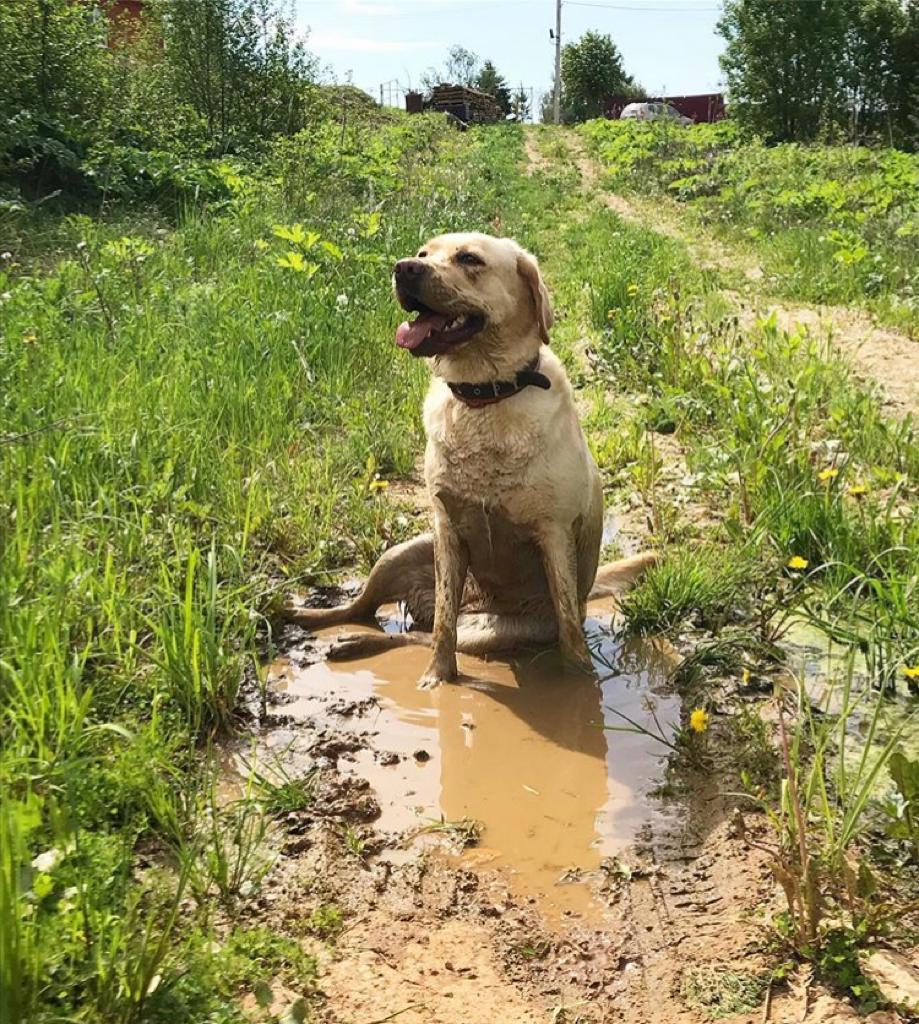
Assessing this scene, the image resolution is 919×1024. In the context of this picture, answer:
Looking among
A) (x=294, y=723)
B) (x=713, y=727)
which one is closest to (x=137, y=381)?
(x=294, y=723)

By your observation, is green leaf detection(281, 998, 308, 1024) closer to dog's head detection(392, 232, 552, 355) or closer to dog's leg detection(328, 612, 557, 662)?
dog's leg detection(328, 612, 557, 662)

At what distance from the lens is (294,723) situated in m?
2.91

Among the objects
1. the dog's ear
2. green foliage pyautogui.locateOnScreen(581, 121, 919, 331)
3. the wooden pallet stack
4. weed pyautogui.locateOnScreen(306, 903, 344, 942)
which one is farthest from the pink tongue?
the wooden pallet stack

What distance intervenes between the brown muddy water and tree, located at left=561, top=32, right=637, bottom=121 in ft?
198

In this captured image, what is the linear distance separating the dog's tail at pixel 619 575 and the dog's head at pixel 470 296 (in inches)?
42.8

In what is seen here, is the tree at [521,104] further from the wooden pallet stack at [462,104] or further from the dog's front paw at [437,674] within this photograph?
the dog's front paw at [437,674]

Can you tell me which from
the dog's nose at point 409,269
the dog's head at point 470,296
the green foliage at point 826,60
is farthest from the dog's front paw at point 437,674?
the green foliage at point 826,60

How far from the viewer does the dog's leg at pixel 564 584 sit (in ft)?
10.8

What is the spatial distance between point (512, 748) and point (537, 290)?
1.61 m

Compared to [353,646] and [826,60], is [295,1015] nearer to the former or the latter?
[353,646]

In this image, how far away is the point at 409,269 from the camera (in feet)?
10.2

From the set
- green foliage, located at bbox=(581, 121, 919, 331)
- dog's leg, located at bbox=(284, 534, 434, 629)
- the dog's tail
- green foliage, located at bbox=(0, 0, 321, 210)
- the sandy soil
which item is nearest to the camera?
dog's leg, located at bbox=(284, 534, 434, 629)

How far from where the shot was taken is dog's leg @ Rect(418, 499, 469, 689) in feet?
10.9

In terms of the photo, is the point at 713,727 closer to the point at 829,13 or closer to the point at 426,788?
the point at 426,788
